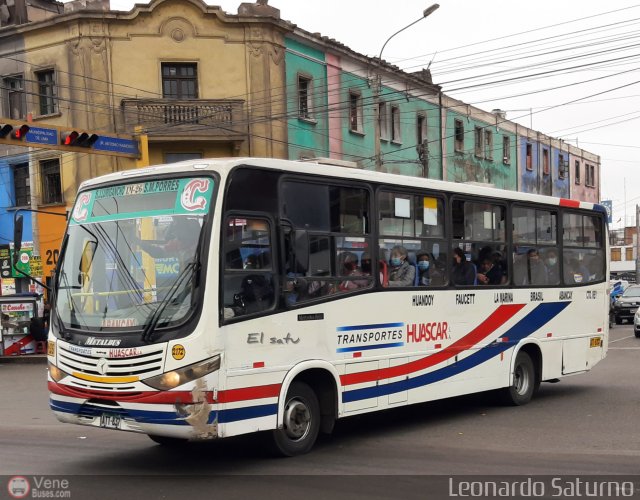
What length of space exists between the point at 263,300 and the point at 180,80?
2008 centimetres

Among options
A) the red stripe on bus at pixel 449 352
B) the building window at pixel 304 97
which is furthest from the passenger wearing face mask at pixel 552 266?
the building window at pixel 304 97

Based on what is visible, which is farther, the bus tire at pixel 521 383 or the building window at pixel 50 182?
the building window at pixel 50 182

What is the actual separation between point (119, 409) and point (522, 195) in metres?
7.36

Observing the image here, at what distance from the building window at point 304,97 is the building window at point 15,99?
368 inches

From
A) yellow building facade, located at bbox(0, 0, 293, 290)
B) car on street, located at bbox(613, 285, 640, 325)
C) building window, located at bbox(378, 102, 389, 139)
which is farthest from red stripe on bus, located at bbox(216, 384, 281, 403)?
car on street, located at bbox(613, 285, 640, 325)

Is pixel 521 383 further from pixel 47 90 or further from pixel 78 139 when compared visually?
pixel 47 90

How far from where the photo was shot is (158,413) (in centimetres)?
763

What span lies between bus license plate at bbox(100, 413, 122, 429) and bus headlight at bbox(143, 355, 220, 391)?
0.52 meters

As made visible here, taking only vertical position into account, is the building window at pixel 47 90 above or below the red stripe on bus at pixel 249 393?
above

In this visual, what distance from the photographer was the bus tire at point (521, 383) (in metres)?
12.4

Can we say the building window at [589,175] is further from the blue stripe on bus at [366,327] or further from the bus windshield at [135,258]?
the bus windshield at [135,258]

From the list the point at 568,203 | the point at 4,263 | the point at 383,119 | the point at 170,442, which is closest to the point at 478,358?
the point at 568,203

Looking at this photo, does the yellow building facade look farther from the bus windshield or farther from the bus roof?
the bus windshield

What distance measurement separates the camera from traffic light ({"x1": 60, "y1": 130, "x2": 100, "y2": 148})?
1870cm
